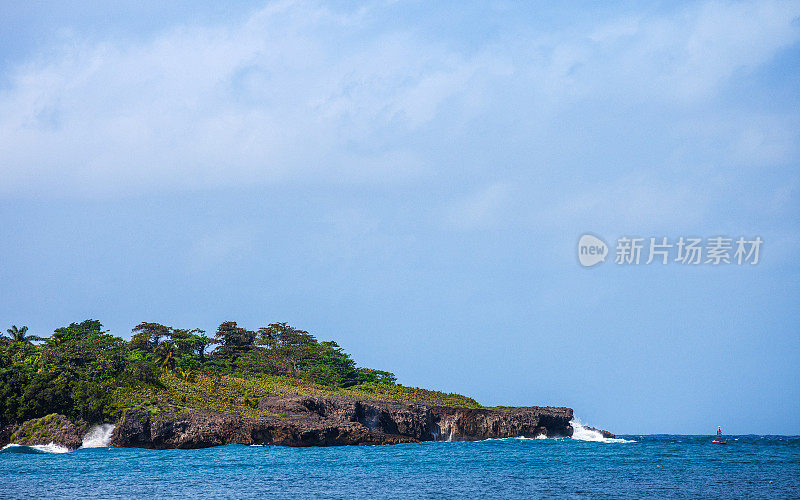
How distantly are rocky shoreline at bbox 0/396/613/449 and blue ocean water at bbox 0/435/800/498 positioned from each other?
5.85m

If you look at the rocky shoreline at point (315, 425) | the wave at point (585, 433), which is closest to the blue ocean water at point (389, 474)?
the rocky shoreline at point (315, 425)

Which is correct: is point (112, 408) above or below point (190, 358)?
below

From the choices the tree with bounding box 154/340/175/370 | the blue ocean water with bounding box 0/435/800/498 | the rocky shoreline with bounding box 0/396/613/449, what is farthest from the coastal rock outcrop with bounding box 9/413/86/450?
the tree with bounding box 154/340/175/370

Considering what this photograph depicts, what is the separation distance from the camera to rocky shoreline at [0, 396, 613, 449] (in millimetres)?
70312

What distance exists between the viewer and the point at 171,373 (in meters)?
95.7

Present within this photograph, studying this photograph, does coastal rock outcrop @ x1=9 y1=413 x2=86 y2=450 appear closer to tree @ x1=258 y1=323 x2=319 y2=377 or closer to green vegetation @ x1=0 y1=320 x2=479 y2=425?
green vegetation @ x1=0 y1=320 x2=479 y2=425

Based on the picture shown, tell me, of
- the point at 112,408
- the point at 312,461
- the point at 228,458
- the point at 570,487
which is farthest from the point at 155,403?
the point at 570,487

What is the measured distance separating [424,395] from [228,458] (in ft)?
172

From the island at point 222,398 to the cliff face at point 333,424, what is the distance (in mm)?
122

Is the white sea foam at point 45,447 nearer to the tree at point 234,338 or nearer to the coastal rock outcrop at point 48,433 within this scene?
the coastal rock outcrop at point 48,433

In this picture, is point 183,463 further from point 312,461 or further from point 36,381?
point 36,381

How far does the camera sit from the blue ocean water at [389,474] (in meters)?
35.9

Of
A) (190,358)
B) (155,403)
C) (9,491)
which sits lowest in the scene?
(9,491)

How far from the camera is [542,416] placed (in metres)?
94.0
